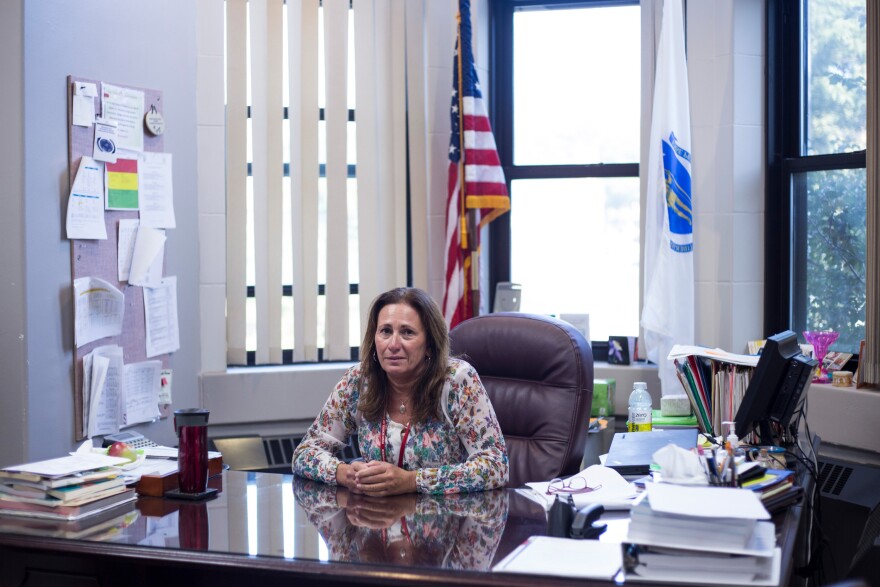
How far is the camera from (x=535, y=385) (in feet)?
8.95

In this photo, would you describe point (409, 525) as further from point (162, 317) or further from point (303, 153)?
point (303, 153)

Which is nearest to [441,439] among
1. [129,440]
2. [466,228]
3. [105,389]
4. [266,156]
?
[129,440]

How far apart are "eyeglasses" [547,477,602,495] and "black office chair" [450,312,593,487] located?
352mm

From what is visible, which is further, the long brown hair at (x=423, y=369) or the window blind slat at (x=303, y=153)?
the window blind slat at (x=303, y=153)

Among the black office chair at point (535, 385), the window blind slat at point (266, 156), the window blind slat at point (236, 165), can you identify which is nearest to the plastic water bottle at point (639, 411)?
the black office chair at point (535, 385)

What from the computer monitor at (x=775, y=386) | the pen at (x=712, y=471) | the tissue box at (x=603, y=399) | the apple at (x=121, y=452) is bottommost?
the tissue box at (x=603, y=399)

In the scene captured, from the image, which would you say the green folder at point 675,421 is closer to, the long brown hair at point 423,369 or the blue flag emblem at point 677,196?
the blue flag emblem at point 677,196

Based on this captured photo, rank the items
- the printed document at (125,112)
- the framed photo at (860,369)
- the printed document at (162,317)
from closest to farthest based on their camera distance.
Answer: the printed document at (125,112), the framed photo at (860,369), the printed document at (162,317)

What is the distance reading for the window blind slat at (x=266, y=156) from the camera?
3750 millimetres

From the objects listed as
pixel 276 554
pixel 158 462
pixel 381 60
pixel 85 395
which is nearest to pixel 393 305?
pixel 158 462

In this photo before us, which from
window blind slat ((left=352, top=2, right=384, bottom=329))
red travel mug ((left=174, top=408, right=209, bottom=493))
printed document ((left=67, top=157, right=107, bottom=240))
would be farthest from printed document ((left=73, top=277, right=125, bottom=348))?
window blind slat ((left=352, top=2, right=384, bottom=329))

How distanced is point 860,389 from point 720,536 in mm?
1869

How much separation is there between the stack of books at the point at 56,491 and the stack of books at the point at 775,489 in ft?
4.70

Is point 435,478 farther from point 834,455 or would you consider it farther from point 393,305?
point 834,455
